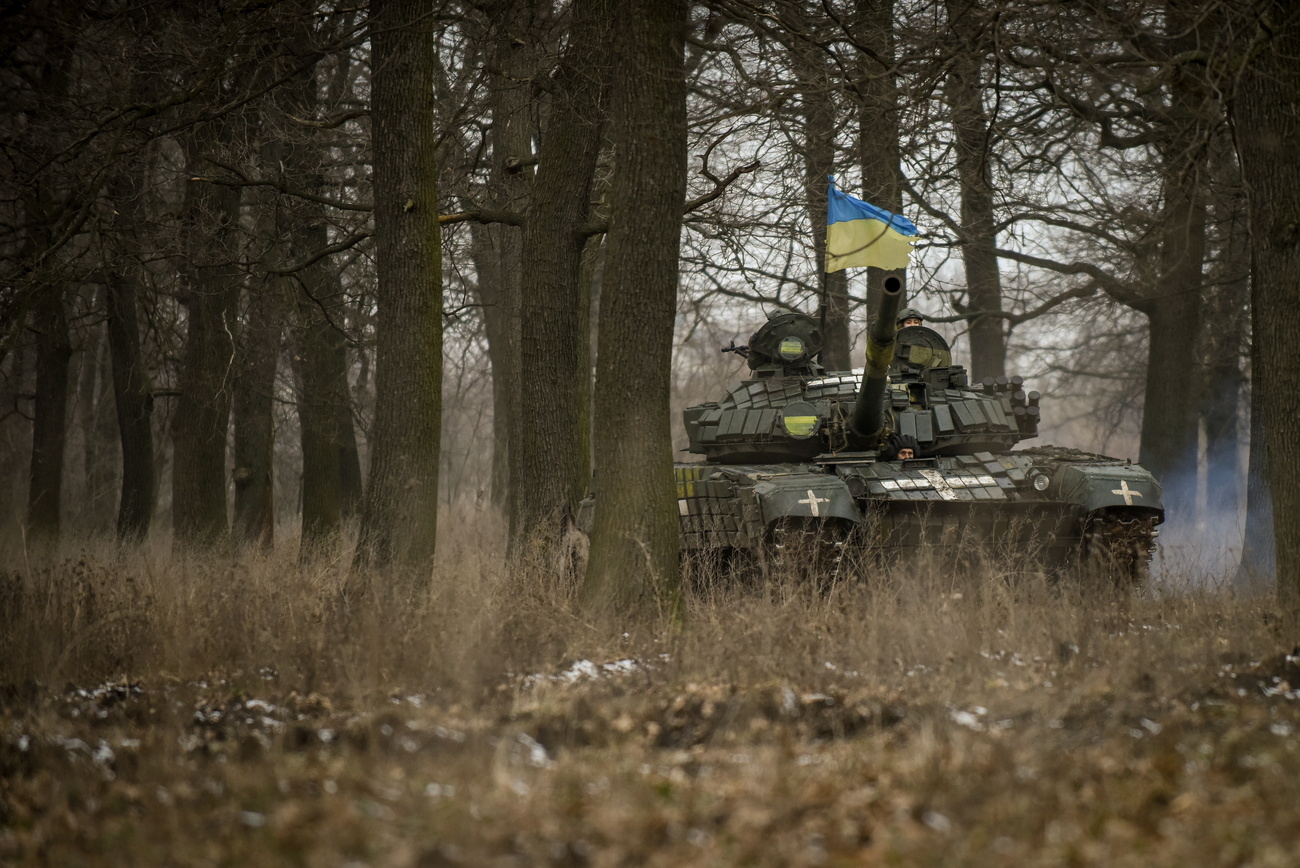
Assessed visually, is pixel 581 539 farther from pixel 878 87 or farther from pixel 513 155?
pixel 878 87

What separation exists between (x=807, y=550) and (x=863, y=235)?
2370mm

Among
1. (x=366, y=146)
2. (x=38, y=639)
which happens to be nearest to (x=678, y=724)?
(x=38, y=639)

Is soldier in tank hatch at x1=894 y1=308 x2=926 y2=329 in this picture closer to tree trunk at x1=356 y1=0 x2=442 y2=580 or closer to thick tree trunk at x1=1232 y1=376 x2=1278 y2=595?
thick tree trunk at x1=1232 y1=376 x2=1278 y2=595

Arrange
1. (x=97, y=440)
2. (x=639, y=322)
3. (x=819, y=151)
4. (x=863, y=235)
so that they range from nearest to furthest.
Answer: (x=639, y=322)
(x=863, y=235)
(x=819, y=151)
(x=97, y=440)

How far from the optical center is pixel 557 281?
9.86 metres

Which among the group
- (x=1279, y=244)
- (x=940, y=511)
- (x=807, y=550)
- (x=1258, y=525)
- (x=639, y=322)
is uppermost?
(x=1279, y=244)

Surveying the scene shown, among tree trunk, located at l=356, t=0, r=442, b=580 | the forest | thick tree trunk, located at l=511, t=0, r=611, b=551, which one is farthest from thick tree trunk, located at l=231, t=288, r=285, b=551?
tree trunk, located at l=356, t=0, r=442, b=580

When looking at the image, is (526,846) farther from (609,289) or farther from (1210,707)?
(609,289)

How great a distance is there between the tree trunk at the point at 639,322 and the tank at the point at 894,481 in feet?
3.71

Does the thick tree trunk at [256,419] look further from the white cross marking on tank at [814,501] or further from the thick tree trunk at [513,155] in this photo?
the white cross marking on tank at [814,501]

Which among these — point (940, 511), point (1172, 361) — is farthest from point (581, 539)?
point (1172, 361)

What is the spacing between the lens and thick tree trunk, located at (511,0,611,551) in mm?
9766

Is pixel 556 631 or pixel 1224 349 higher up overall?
pixel 1224 349

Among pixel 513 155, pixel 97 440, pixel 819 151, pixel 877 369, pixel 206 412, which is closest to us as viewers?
pixel 877 369
